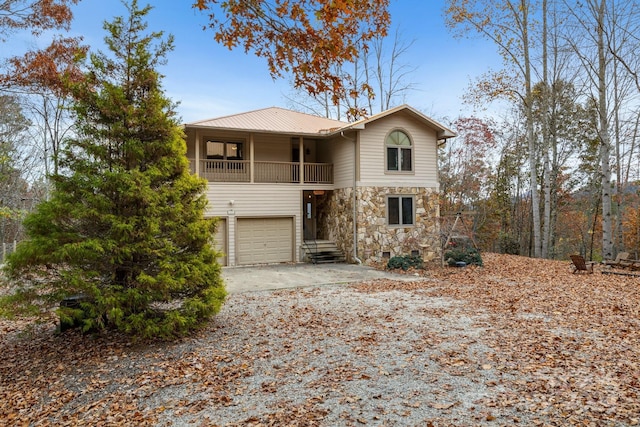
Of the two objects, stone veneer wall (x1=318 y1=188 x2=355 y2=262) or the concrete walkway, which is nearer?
the concrete walkway

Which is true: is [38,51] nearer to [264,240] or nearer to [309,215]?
[264,240]

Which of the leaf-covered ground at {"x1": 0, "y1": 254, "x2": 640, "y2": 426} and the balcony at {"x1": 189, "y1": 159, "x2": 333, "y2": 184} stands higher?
the balcony at {"x1": 189, "y1": 159, "x2": 333, "y2": 184}

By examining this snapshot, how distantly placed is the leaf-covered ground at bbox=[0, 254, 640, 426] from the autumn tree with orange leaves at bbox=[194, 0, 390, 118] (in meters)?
3.18

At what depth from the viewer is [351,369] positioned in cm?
459

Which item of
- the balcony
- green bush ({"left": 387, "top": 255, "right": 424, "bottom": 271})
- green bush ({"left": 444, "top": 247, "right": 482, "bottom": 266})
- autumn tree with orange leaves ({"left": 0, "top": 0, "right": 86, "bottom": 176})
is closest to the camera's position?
autumn tree with orange leaves ({"left": 0, "top": 0, "right": 86, "bottom": 176})

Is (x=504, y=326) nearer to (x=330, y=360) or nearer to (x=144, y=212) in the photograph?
(x=330, y=360)

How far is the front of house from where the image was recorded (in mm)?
14320

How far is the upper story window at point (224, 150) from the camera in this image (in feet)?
49.0

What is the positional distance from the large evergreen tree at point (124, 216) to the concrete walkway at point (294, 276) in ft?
13.3

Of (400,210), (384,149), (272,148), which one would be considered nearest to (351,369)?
(400,210)

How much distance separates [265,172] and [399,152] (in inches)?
207

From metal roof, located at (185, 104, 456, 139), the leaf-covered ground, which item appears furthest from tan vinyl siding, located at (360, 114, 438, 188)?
the leaf-covered ground

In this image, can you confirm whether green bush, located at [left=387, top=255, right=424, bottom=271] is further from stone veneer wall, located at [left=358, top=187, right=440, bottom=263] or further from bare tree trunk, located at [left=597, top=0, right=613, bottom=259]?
bare tree trunk, located at [left=597, top=0, right=613, bottom=259]

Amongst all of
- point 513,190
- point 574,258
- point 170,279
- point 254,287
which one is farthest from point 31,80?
point 513,190
